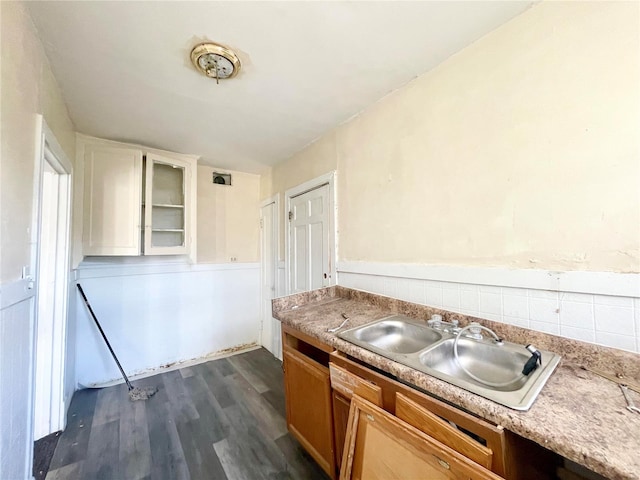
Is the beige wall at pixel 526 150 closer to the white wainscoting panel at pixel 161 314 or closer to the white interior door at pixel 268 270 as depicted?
the white interior door at pixel 268 270

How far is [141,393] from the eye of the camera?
225 cm

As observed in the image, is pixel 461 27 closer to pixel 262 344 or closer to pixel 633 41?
pixel 633 41

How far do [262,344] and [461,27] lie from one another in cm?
350

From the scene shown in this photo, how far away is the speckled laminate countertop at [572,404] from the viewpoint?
1.90ft

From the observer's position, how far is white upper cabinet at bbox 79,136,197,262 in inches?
87.4

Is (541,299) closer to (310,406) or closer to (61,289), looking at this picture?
(310,406)

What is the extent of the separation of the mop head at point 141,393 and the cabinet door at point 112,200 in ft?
4.06

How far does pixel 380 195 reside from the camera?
5.83ft

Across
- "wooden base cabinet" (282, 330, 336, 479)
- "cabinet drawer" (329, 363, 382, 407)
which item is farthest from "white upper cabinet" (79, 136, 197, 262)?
"cabinet drawer" (329, 363, 382, 407)

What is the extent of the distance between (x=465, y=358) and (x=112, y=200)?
9.51 ft

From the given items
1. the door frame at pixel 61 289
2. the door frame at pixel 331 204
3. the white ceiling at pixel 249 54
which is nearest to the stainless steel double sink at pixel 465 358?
the door frame at pixel 331 204

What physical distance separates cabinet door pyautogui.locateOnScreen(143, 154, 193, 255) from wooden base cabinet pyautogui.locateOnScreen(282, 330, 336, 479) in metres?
1.72

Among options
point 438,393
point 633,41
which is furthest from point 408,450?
point 633,41

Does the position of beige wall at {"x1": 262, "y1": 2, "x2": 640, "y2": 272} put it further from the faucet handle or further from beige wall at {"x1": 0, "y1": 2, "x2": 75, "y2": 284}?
beige wall at {"x1": 0, "y1": 2, "x2": 75, "y2": 284}
